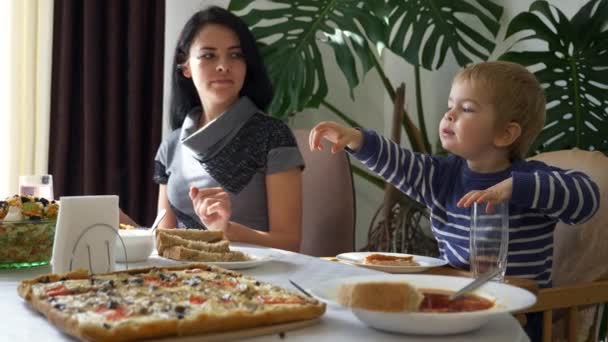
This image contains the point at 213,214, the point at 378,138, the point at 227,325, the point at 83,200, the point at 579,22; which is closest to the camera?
the point at 227,325

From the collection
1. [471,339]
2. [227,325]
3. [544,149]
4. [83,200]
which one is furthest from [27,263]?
[544,149]

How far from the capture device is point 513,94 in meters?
1.84

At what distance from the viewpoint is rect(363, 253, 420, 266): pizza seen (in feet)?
4.92

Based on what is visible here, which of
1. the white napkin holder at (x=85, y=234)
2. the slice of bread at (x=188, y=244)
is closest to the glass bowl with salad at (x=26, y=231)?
the white napkin holder at (x=85, y=234)

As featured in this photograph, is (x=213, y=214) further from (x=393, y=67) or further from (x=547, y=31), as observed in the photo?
(x=393, y=67)

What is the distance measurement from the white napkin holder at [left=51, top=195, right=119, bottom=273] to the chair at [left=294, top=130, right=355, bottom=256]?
43.7 inches

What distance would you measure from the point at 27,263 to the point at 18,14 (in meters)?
2.06

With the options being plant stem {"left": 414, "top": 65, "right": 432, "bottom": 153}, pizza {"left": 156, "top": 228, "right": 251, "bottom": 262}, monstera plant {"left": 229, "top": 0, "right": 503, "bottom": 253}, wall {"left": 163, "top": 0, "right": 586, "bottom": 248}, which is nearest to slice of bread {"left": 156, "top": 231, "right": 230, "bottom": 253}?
pizza {"left": 156, "top": 228, "right": 251, "bottom": 262}

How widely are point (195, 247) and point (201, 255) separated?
0.06 metres

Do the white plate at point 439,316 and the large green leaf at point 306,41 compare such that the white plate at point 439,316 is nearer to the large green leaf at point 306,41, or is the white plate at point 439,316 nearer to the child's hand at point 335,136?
the child's hand at point 335,136

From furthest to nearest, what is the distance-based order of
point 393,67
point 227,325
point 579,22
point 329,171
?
point 393,67 → point 579,22 → point 329,171 → point 227,325

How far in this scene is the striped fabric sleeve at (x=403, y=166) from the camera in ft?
6.22

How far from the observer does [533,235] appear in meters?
1.71

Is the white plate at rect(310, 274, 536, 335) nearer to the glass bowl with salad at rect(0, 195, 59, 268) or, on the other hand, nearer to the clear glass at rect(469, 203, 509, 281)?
the clear glass at rect(469, 203, 509, 281)
